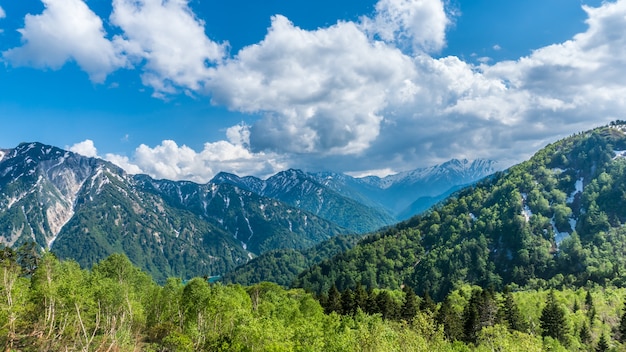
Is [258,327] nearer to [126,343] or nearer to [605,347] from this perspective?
[126,343]

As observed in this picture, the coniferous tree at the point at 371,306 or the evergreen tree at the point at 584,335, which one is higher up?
the coniferous tree at the point at 371,306

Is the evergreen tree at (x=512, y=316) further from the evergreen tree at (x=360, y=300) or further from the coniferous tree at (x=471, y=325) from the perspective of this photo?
the evergreen tree at (x=360, y=300)

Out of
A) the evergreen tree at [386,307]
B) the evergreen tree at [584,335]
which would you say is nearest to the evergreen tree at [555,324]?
the evergreen tree at [584,335]

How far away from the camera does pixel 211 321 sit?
7950 cm

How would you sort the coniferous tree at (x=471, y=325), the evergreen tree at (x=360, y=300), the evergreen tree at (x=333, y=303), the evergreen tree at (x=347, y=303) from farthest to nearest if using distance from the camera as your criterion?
the evergreen tree at (x=333, y=303)
the evergreen tree at (x=347, y=303)
the evergreen tree at (x=360, y=300)
the coniferous tree at (x=471, y=325)

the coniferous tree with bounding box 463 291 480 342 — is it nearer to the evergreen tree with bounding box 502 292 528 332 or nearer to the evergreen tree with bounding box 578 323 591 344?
the evergreen tree with bounding box 502 292 528 332

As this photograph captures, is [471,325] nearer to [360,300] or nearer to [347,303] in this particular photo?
[360,300]

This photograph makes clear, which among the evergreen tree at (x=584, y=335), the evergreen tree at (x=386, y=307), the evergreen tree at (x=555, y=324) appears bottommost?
the evergreen tree at (x=584, y=335)

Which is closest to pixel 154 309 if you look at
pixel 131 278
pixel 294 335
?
pixel 131 278

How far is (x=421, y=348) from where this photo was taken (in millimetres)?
64000

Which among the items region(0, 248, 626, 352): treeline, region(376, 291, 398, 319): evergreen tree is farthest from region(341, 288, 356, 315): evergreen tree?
region(376, 291, 398, 319): evergreen tree

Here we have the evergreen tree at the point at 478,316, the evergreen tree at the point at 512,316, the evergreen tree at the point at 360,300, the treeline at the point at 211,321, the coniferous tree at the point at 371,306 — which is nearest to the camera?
the treeline at the point at 211,321

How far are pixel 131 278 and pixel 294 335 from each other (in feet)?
178

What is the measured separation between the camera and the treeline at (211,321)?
206 ft
